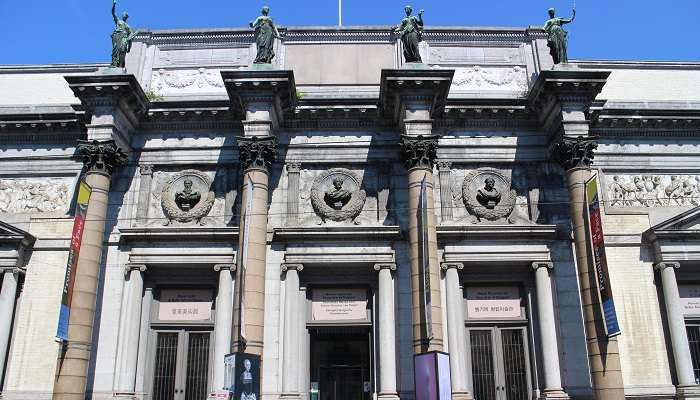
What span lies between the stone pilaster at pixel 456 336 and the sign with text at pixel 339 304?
2.56m

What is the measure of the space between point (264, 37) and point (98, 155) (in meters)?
6.17

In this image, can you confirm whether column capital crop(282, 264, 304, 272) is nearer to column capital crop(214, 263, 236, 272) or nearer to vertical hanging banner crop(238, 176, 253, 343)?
column capital crop(214, 263, 236, 272)

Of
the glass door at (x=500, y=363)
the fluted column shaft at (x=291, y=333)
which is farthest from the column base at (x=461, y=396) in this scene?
the fluted column shaft at (x=291, y=333)

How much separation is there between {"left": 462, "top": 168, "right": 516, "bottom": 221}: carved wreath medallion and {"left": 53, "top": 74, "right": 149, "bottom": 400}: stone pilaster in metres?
10.6

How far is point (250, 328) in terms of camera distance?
16.5 metres

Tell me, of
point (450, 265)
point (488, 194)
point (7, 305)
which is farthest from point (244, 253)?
point (488, 194)

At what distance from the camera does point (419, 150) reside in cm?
1830

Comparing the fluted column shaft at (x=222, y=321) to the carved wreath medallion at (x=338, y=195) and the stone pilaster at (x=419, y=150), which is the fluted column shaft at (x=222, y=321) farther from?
the stone pilaster at (x=419, y=150)

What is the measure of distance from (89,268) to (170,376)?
3.97 metres

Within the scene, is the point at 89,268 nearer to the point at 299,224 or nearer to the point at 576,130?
the point at 299,224

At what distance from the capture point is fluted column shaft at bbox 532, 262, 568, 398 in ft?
57.9

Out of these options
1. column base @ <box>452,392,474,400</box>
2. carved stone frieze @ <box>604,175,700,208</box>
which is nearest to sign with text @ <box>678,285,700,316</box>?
carved stone frieze @ <box>604,175,700,208</box>

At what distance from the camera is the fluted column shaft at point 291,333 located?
1761 cm

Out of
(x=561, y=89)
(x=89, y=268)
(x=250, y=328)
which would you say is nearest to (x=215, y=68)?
(x=89, y=268)
